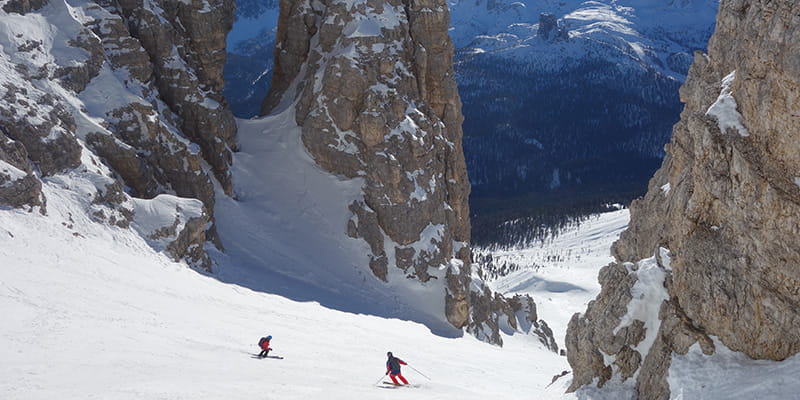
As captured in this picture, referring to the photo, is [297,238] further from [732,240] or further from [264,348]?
[732,240]

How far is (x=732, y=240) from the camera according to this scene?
16.9 meters

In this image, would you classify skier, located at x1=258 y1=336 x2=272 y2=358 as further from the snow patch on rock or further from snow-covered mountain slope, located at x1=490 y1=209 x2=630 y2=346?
snow-covered mountain slope, located at x1=490 y1=209 x2=630 y2=346

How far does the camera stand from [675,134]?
972 inches

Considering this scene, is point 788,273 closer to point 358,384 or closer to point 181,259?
point 358,384

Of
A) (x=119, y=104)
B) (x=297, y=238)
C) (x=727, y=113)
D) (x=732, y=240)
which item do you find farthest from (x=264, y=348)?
(x=297, y=238)

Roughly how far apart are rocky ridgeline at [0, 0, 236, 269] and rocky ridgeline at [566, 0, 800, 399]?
27298 mm

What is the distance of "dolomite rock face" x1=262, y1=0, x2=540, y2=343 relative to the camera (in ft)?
163

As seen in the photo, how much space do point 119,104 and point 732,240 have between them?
38.6 meters

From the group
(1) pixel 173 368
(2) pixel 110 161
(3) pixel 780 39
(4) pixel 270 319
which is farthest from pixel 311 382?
(2) pixel 110 161

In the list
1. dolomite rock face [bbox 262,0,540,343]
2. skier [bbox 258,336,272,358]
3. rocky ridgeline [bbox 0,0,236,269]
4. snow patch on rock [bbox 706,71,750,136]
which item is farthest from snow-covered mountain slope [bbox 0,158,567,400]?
dolomite rock face [bbox 262,0,540,343]

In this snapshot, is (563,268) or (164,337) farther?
(563,268)

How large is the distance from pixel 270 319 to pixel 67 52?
23.8 metres

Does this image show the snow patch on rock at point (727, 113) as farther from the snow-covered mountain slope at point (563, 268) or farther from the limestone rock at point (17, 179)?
the snow-covered mountain slope at point (563, 268)

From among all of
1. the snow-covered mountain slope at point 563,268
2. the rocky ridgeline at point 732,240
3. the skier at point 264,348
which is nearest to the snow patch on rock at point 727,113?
the rocky ridgeline at point 732,240
